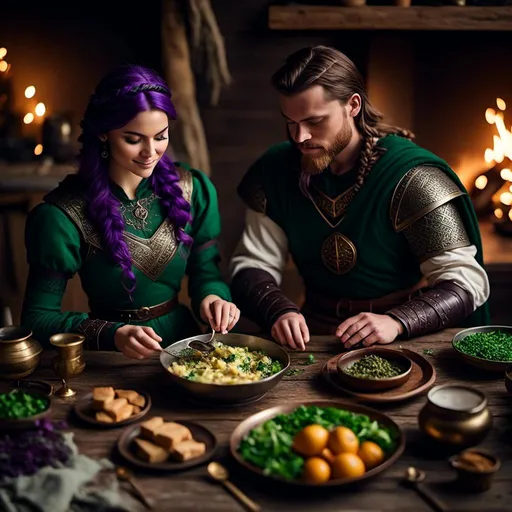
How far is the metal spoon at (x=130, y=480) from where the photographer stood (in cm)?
171

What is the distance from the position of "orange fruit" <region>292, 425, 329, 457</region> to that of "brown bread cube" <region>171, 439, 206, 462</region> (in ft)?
0.80

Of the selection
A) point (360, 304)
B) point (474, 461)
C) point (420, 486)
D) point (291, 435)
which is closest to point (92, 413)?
point (291, 435)

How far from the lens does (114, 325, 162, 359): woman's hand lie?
237cm

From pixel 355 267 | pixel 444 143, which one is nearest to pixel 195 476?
pixel 355 267

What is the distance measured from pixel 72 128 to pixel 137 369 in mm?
2848

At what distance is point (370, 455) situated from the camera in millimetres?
1812

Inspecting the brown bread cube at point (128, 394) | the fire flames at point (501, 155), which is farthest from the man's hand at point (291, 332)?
the fire flames at point (501, 155)

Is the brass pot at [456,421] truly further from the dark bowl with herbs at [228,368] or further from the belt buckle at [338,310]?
the belt buckle at [338,310]

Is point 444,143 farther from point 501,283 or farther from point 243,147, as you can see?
point 243,147

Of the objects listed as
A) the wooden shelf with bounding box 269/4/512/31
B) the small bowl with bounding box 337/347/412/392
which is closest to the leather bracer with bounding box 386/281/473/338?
the small bowl with bounding box 337/347/412/392

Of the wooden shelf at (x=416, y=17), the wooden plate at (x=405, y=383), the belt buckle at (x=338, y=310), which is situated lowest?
the belt buckle at (x=338, y=310)

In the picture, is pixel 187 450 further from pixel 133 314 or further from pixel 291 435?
pixel 133 314

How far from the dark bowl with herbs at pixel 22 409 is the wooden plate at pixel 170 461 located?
0.23 meters

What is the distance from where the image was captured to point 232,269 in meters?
3.23
